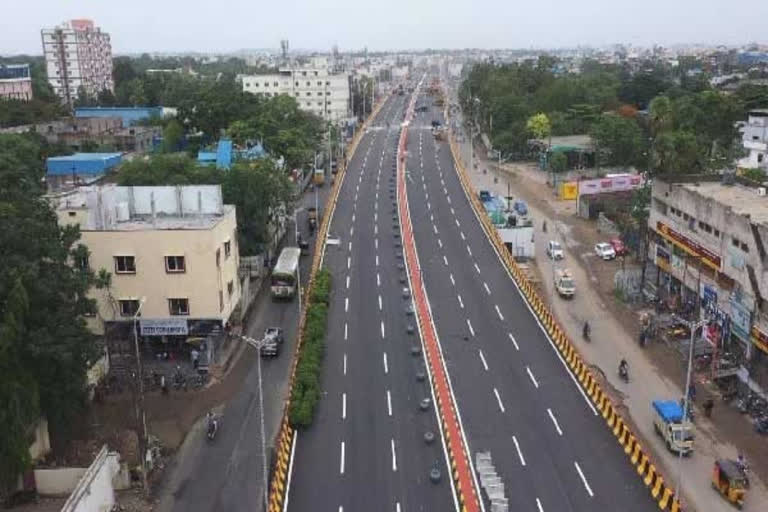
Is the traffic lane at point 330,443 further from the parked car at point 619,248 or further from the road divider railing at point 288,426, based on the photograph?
the parked car at point 619,248

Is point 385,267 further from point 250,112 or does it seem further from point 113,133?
point 113,133

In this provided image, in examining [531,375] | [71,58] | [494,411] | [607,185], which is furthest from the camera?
[71,58]

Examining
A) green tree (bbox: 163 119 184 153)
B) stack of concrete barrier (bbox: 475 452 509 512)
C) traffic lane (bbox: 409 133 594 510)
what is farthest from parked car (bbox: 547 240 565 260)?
green tree (bbox: 163 119 184 153)

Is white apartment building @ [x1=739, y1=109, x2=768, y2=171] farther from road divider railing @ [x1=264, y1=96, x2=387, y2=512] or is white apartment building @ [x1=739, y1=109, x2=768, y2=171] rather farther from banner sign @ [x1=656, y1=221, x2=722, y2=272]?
road divider railing @ [x1=264, y1=96, x2=387, y2=512]

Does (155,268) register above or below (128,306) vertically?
above

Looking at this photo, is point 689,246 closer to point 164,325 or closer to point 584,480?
point 584,480

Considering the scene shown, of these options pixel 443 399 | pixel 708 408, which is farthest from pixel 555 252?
pixel 443 399

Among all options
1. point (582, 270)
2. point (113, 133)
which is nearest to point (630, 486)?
point (582, 270)
